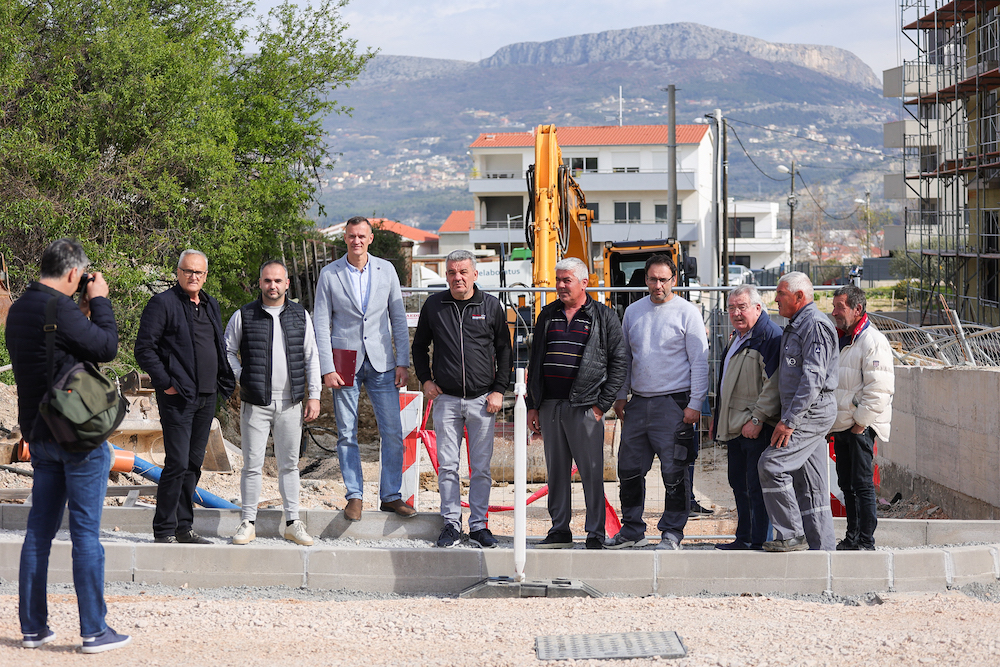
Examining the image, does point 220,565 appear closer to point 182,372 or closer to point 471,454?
point 182,372

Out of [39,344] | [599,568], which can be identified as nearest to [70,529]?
[39,344]

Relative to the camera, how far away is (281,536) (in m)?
7.02

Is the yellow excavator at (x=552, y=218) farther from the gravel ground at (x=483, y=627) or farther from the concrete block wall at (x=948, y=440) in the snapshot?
the gravel ground at (x=483, y=627)

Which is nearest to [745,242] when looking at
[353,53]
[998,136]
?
[998,136]

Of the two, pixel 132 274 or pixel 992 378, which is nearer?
pixel 992 378

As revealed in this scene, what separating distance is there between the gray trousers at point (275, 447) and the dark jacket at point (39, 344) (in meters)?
1.90

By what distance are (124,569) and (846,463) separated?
4977 mm

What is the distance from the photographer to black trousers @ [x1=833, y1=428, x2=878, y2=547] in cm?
649

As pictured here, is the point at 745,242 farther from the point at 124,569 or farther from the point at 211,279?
the point at 124,569

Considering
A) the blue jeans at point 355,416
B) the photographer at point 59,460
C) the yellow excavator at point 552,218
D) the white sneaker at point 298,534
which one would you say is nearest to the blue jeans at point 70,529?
the photographer at point 59,460

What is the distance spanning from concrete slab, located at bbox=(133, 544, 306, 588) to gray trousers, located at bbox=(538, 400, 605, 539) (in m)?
1.79

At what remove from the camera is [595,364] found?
6.48 m

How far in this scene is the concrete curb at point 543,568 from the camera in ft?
20.0

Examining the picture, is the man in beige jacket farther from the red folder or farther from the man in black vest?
the man in black vest
